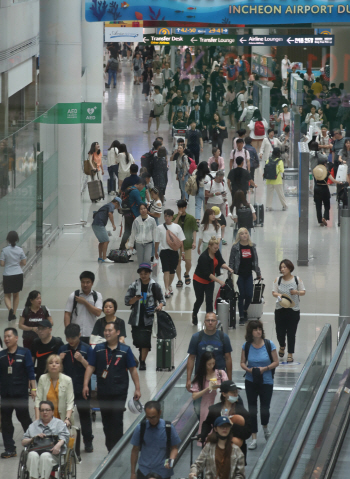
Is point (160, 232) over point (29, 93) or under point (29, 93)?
under

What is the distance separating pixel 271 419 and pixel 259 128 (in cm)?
1628

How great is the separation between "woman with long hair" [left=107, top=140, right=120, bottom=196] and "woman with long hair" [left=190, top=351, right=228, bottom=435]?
12948mm

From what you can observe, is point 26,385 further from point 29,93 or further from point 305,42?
point 29,93

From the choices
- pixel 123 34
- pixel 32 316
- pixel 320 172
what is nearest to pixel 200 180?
pixel 320 172

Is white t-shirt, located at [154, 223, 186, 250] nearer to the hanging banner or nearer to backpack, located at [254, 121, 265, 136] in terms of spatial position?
the hanging banner

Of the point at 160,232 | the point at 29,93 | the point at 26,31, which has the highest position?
the point at 26,31

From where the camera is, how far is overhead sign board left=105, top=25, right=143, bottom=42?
826 inches

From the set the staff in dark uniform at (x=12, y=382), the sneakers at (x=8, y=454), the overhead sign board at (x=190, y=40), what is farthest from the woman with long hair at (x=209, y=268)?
the overhead sign board at (x=190, y=40)

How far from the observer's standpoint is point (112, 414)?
8.79 meters

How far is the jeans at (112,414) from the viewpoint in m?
8.74

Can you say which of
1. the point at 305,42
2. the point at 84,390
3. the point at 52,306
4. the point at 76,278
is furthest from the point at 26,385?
the point at 305,42

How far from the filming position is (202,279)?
1257 centimetres

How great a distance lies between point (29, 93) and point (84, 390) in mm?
18059

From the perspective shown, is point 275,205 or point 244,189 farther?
point 275,205
